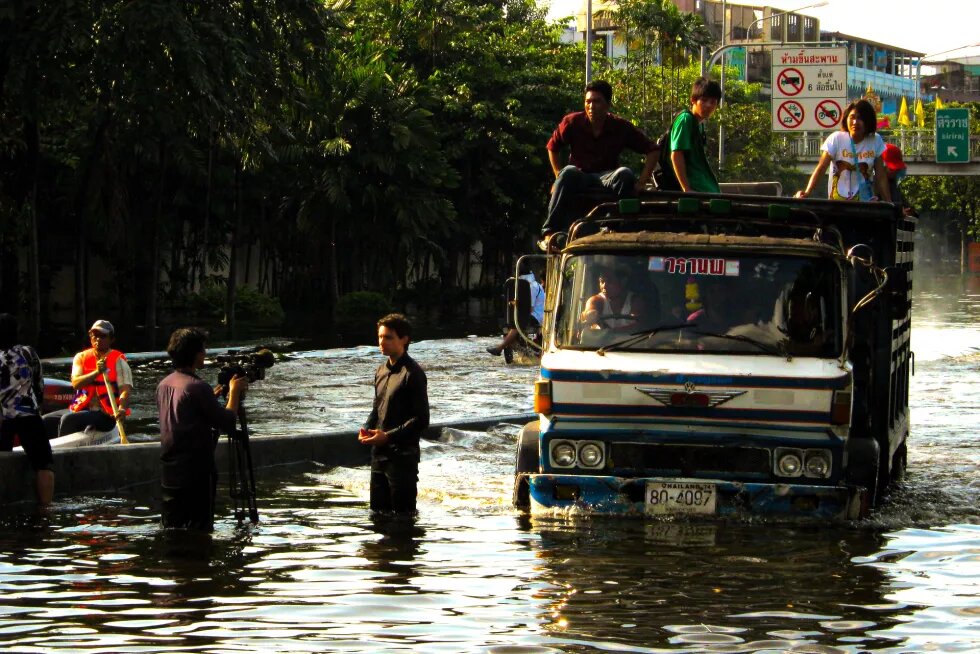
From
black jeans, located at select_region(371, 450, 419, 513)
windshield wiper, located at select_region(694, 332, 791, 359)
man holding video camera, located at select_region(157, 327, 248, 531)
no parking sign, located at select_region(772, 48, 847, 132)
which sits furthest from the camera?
no parking sign, located at select_region(772, 48, 847, 132)

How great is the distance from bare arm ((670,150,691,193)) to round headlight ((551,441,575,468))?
2.43 meters

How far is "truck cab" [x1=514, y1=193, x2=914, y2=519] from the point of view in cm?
1018

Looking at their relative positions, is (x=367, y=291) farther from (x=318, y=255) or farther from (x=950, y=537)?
(x=950, y=537)

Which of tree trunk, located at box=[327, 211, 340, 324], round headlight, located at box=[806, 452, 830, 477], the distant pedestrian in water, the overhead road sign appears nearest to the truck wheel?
round headlight, located at box=[806, 452, 830, 477]

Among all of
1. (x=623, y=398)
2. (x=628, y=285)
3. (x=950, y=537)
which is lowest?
(x=950, y=537)

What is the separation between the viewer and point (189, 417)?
10.0 meters

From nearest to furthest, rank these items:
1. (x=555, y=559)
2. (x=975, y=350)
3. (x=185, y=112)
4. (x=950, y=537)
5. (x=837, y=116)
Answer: (x=555, y=559) → (x=950, y=537) → (x=185, y=112) → (x=975, y=350) → (x=837, y=116)

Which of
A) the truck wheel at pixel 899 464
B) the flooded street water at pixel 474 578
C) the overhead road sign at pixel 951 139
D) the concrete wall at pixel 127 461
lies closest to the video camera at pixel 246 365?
the flooded street water at pixel 474 578

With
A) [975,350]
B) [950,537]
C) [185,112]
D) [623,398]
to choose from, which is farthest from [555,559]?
[975,350]

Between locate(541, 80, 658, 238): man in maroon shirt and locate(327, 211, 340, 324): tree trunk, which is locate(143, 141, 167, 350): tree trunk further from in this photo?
locate(541, 80, 658, 238): man in maroon shirt

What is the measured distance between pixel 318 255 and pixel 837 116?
17805mm

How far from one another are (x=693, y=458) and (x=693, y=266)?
4.13 ft

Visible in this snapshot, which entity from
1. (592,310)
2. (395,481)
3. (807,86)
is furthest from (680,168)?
(807,86)

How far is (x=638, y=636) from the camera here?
7812 mm
